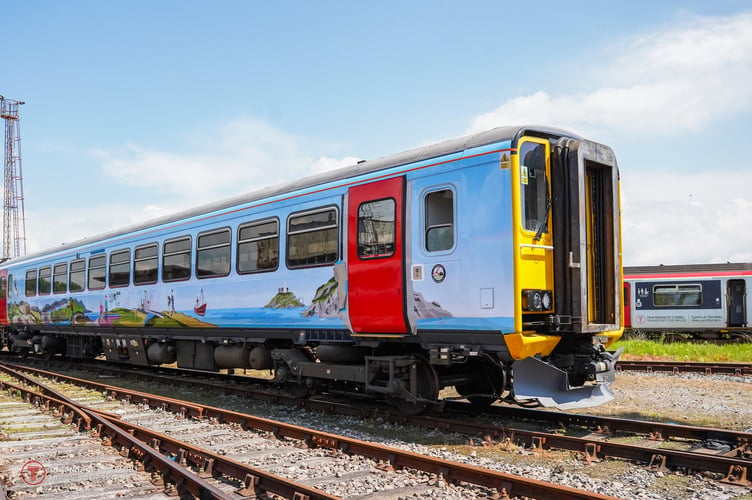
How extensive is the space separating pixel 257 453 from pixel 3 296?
19830mm

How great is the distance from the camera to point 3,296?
23.2 m

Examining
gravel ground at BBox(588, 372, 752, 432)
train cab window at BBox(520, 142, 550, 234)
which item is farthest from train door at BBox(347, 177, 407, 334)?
gravel ground at BBox(588, 372, 752, 432)

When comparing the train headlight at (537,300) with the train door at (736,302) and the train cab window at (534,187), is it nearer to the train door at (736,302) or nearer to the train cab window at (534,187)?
the train cab window at (534,187)

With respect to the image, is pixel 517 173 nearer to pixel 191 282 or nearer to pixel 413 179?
pixel 413 179

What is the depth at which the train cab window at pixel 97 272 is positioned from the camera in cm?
1598

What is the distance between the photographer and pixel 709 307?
79.0 feet

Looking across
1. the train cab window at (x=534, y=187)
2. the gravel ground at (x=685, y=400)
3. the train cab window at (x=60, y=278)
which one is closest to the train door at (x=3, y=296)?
the train cab window at (x=60, y=278)

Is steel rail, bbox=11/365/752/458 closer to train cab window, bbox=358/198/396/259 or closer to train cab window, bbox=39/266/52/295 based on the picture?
train cab window, bbox=358/198/396/259

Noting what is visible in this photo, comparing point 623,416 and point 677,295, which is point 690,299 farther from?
point 623,416

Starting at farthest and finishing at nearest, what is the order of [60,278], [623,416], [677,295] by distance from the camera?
[677,295] → [60,278] → [623,416]

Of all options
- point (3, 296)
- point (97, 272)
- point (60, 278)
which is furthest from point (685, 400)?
point (3, 296)

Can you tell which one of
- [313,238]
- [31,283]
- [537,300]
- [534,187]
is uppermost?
[534,187]

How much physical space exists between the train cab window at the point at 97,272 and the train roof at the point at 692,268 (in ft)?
62.0

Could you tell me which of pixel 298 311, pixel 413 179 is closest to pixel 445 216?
pixel 413 179
